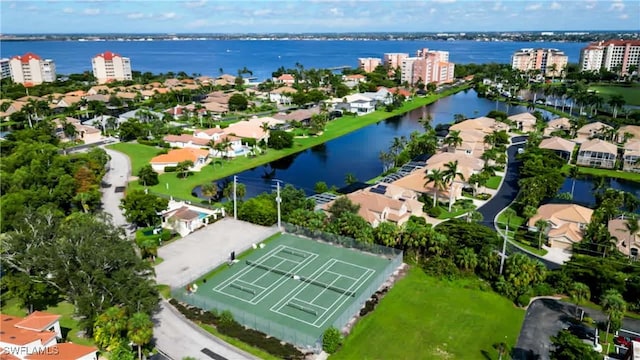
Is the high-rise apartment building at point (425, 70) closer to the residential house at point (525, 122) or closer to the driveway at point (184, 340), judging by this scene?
the residential house at point (525, 122)

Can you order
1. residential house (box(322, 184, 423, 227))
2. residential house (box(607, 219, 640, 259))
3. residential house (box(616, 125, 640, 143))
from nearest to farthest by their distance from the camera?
residential house (box(607, 219, 640, 259))
residential house (box(322, 184, 423, 227))
residential house (box(616, 125, 640, 143))

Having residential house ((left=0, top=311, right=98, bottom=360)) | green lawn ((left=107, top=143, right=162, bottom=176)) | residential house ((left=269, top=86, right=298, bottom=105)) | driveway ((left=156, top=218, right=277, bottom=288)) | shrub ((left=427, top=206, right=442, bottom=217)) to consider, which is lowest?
→ driveway ((left=156, top=218, right=277, bottom=288))

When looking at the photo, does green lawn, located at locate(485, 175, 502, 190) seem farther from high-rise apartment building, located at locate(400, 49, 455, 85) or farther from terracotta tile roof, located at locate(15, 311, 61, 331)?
high-rise apartment building, located at locate(400, 49, 455, 85)

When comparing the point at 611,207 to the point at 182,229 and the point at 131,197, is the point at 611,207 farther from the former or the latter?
the point at 131,197

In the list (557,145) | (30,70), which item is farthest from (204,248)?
(30,70)

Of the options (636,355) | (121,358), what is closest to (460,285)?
(636,355)

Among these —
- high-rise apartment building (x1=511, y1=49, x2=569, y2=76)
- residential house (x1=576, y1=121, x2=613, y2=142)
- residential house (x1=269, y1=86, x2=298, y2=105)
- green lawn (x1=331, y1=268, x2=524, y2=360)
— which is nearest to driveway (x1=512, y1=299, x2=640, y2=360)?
green lawn (x1=331, y1=268, x2=524, y2=360)
